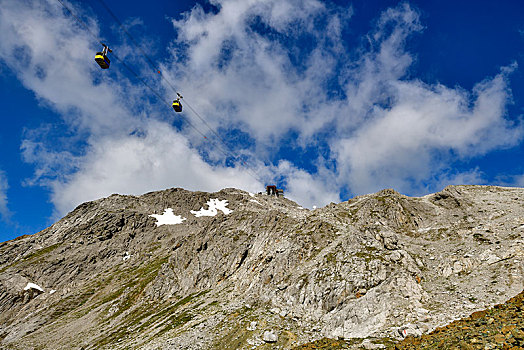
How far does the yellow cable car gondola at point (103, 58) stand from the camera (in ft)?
85.2

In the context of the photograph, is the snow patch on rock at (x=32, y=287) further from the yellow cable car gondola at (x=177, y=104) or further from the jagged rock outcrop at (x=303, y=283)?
the yellow cable car gondola at (x=177, y=104)

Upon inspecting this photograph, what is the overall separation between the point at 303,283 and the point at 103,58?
48.9 m

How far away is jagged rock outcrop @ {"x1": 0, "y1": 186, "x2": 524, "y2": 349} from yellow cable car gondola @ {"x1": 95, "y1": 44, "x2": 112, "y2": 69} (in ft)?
144

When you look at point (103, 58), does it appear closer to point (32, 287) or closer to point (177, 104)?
point (177, 104)

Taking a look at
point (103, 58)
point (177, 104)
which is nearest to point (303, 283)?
point (177, 104)

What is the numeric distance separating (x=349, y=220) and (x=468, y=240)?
2824 centimetres

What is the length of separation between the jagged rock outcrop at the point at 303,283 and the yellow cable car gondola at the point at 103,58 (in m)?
43.8

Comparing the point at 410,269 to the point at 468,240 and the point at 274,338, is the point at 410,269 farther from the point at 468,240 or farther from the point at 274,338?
the point at 274,338

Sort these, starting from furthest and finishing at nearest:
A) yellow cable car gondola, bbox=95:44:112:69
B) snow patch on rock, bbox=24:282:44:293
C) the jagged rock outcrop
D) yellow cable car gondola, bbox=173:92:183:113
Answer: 1. snow patch on rock, bbox=24:282:44:293
2. the jagged rock outcrop
3. yellow cable car gondola, bbox=173:92:183:113
4. yellow cable car gondola, bbox=95:44:112:69

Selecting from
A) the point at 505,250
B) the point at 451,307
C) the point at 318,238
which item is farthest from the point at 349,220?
the point at 451,307

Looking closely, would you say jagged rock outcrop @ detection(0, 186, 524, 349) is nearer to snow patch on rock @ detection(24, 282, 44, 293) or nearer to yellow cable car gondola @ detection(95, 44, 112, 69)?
snow patch on rock @ detection(24, 282, 44, 293)

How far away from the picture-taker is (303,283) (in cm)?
5156

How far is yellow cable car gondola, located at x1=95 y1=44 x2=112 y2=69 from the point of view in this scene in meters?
26.0

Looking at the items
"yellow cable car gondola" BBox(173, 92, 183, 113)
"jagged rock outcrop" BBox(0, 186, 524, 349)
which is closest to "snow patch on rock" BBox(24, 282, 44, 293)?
"jagged rock outcrop" BBox(0, 186, 524, 349)
